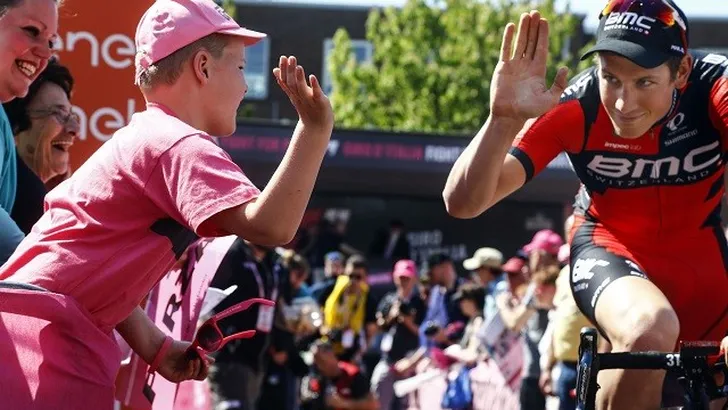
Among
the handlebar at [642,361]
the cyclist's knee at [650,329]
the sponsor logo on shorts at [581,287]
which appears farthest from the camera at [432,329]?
the handlebar at [642,361]

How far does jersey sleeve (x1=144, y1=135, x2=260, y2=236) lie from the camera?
363cm

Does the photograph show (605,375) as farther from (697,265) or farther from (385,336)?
(385,336)

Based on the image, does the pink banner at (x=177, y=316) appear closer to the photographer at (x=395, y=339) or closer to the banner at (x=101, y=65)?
the banner at (x=101, y=65)

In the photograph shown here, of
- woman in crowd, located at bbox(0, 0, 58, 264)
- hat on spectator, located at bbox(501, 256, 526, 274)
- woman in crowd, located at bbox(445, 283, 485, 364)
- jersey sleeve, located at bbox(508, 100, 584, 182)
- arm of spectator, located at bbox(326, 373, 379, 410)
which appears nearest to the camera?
woman in crowd, located at bbox(0, 0, 58, 264)

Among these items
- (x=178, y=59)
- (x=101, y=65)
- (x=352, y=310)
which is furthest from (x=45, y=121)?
(x=352, y=310)

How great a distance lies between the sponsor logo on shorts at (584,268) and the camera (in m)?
5.57

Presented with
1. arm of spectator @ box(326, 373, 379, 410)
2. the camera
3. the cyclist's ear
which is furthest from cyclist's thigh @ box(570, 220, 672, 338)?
the camera

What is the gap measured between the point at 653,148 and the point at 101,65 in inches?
106

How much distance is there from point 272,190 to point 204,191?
0.57 feet

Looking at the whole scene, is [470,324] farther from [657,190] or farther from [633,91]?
[633,91]

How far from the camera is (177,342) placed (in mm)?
4496

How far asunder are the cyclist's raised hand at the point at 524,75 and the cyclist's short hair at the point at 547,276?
7.02 metres

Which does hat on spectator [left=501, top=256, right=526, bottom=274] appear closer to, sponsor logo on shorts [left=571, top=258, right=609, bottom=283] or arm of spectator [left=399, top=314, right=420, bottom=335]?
arm of spectator [left=399, top=314, right=420, bottom=335]

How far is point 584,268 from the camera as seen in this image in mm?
5648
